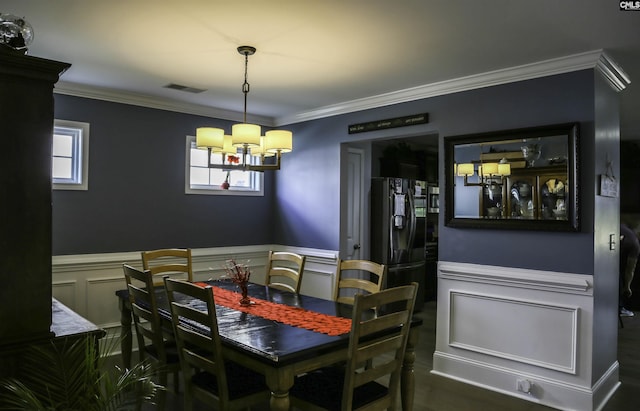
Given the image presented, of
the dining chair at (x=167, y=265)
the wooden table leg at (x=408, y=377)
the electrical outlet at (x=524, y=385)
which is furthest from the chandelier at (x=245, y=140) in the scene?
the electrical outlet at (x=524, y=385)

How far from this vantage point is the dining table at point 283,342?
208 cm

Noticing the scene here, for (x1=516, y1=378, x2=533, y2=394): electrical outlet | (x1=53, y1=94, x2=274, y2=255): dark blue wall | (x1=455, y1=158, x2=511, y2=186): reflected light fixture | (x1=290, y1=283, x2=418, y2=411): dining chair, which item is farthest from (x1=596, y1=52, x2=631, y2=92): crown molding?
(x1=53, y1=94, x2=274, y2=255): dark blue wall

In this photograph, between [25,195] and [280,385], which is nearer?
[25,195]

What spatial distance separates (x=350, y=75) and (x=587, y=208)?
6.58ft

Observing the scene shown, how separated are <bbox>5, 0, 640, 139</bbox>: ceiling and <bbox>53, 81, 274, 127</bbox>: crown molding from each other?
0.02 metres

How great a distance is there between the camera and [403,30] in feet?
8.91

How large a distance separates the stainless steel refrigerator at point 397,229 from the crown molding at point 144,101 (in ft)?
5.76

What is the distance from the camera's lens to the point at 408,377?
2.61 meters

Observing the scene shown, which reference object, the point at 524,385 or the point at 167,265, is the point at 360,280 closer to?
the point at 524,385

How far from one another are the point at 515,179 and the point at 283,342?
7.41 ft

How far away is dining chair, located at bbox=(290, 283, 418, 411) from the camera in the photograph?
207 centimetres

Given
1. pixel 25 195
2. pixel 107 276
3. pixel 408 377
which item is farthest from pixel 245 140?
pixel 107 276

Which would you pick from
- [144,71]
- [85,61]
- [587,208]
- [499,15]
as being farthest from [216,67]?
[587,208]

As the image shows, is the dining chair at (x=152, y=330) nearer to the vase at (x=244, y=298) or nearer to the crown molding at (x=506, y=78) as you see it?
the vase at (x=244, y=298)
